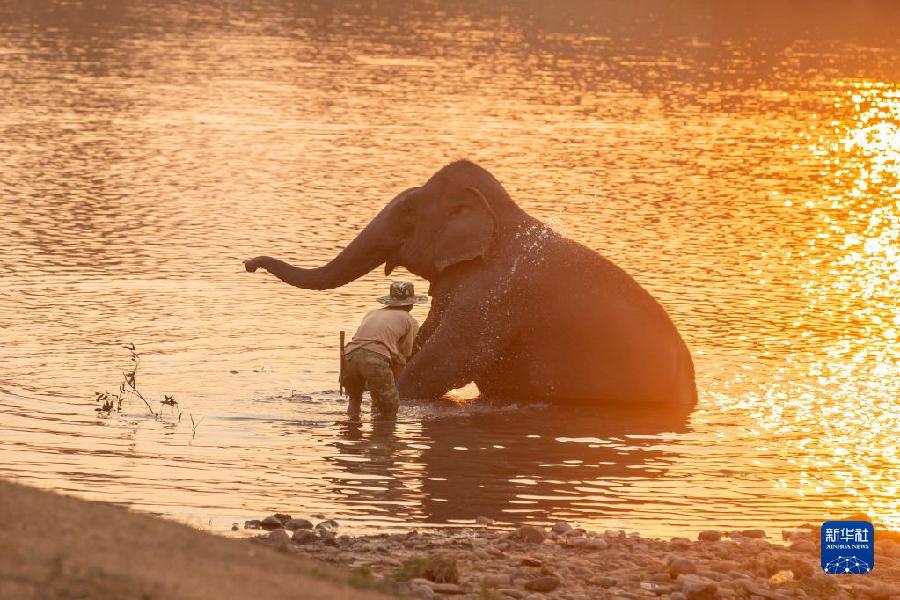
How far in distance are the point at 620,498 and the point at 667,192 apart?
18.1 m

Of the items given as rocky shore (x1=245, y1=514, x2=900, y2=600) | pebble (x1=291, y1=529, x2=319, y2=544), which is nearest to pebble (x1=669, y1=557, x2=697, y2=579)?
rocky shore (x1=245, y1=514, x2=900, y2=600)

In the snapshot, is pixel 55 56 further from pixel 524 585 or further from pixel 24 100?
pixel 524 585

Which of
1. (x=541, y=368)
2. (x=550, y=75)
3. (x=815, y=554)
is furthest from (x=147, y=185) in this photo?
(x=550, y=75)

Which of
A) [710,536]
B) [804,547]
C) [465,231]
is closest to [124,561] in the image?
[710,536]

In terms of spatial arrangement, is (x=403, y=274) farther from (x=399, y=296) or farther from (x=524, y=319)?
(x=399, y=296)

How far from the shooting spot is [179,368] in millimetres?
18578

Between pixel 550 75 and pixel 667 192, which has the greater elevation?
pixel 550 75

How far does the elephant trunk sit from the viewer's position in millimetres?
18703

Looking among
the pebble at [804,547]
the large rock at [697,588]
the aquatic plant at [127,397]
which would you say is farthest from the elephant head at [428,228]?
the large rock at [697,588]

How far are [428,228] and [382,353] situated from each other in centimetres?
206

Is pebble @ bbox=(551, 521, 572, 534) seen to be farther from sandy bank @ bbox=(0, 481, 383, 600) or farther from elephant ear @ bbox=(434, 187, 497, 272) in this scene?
elephant ear @ bbox=(434, 187, 497, 272)

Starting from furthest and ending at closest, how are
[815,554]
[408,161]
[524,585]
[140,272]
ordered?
[408,161] → [140,272] → [815,554] → [524,585]

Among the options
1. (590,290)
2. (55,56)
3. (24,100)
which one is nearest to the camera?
(590,290)

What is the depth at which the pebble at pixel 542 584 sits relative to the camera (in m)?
11.4
